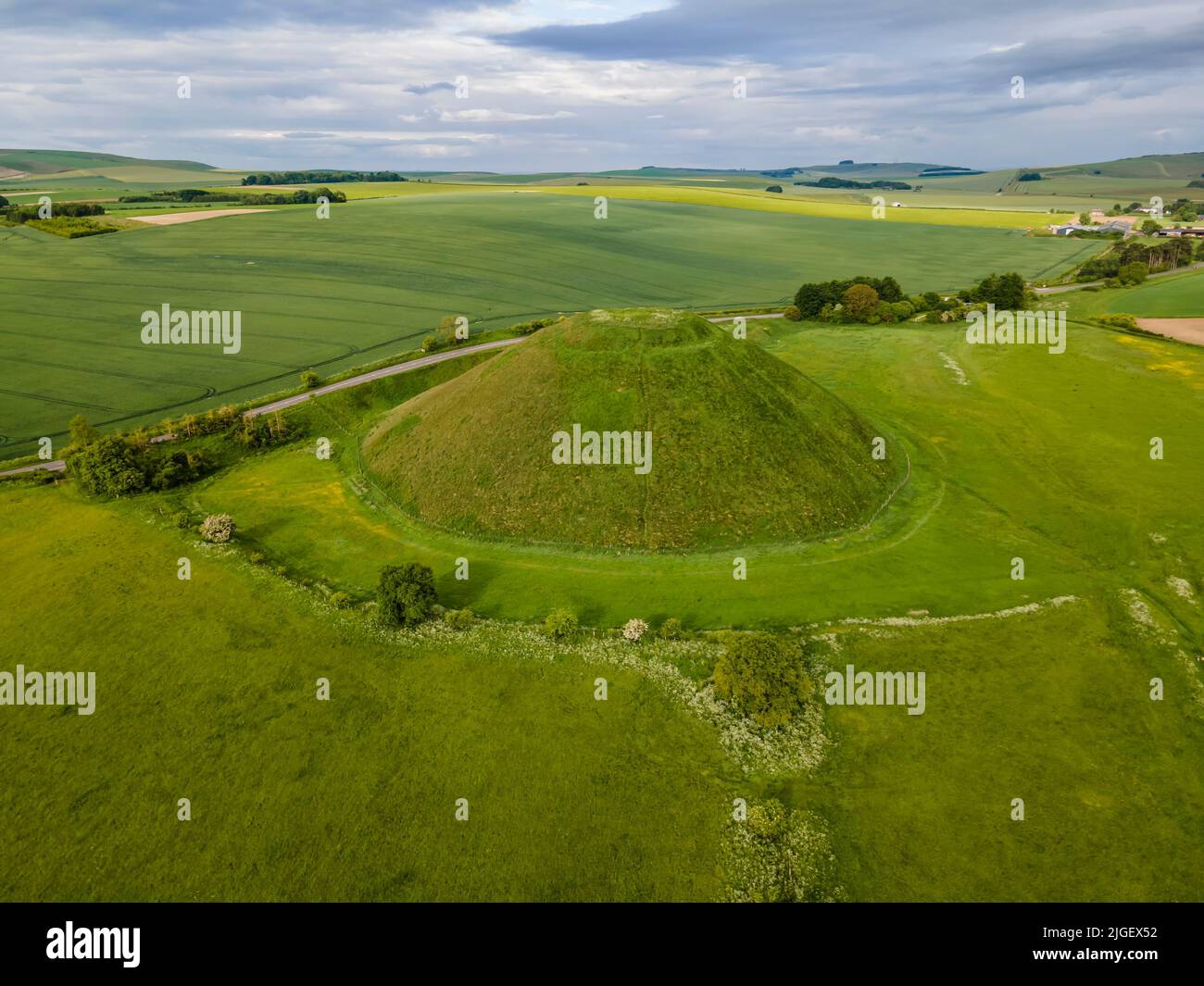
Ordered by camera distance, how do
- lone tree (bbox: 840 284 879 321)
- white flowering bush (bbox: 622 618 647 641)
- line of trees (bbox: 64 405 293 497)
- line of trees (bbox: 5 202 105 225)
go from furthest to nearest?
line of trees (bbox: 5 202 105 225)
lone tree (bbox: 840 284 879 321)
line of trees (bbox: 64 405 293 497)
white flowering bush (bbox: 622 618 647 641)

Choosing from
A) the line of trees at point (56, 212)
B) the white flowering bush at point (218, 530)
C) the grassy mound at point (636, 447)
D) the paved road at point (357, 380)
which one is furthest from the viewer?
the line of trees at point (56, 212)

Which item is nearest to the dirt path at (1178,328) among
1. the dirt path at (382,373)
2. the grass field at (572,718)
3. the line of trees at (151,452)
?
the grass field at (572,718)

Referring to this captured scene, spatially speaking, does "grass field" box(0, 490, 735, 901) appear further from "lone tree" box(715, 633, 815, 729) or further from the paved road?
the paved road

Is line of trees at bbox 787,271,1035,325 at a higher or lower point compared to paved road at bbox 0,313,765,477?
higher

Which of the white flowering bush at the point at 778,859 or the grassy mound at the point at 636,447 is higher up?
the grassy mound at the point at 636,447

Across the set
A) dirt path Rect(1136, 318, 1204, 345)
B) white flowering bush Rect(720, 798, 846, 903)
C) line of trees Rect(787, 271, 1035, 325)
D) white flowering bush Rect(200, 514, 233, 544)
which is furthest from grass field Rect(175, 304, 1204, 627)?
line of trees Rect(787, 271, 1035, 325)

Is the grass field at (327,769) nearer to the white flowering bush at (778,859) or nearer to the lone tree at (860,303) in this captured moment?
the white flowering bush at (778,859)
